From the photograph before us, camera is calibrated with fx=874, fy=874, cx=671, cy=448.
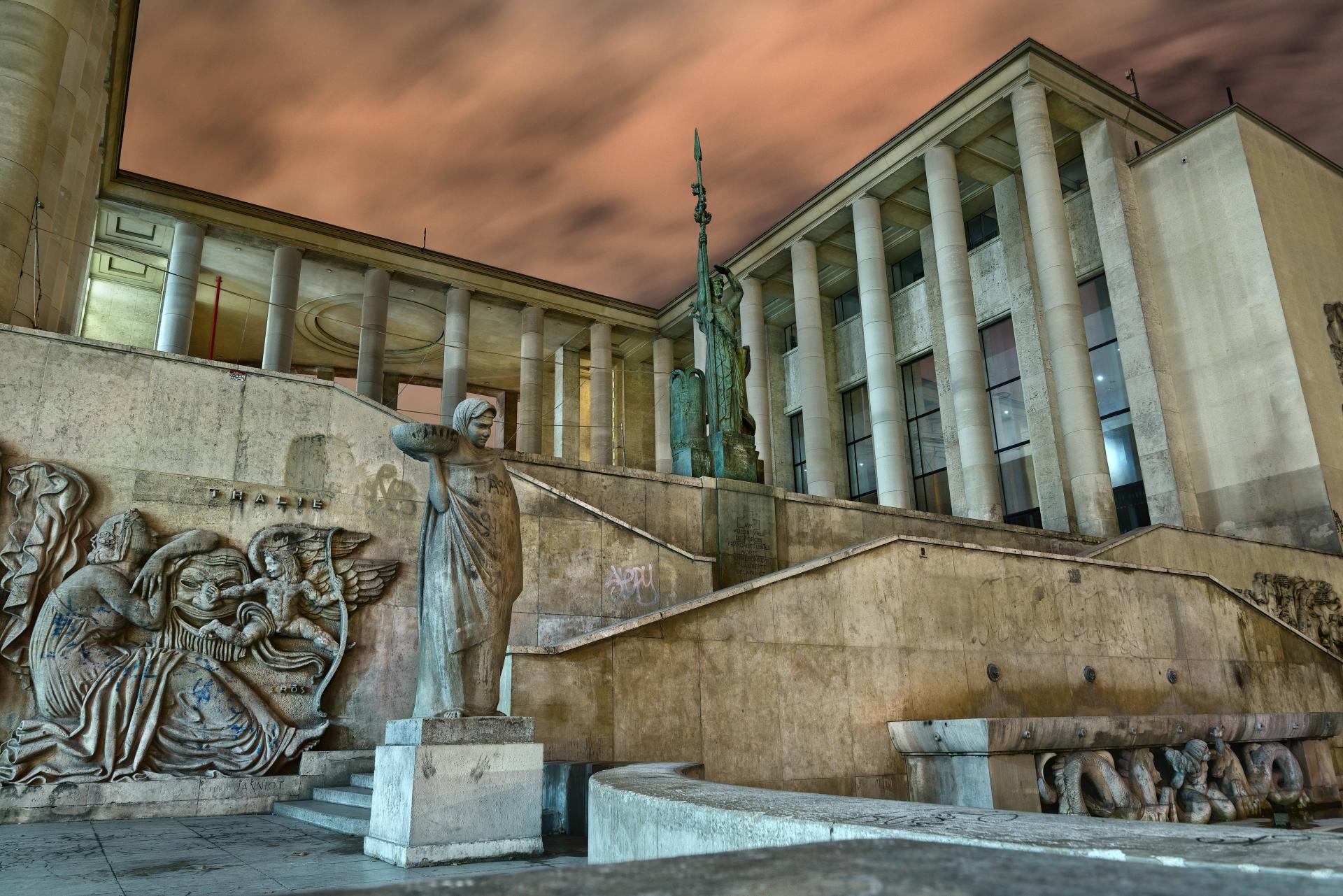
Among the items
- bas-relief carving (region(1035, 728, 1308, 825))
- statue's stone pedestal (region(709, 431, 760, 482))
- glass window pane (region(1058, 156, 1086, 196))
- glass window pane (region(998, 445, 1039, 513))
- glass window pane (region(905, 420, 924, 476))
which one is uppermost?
glass window pane (region(1058, 156, 1086, 196))

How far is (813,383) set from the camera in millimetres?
30594

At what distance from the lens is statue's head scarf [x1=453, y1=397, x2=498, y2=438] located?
6.71m

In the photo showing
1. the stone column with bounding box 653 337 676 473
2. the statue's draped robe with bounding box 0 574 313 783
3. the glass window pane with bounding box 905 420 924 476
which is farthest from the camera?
the stone column with bounding box 653 337 676 473

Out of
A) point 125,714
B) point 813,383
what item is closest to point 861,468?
point 813,383

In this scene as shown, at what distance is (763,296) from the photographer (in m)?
35.9

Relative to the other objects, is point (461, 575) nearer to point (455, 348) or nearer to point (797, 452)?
point (455, 348)

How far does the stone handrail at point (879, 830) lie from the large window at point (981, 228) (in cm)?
2919

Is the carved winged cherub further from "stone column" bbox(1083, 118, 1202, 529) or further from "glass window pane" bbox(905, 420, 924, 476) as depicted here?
"glass window pane" bbox(905, 420, 924, 476)

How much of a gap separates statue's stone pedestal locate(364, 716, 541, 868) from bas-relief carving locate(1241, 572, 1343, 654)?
769 inches

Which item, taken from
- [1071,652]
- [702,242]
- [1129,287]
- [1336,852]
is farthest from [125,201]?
[1336,852]

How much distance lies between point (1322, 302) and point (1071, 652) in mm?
19312

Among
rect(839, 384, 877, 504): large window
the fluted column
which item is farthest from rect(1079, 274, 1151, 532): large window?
the fluted column

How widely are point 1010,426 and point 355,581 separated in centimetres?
2330

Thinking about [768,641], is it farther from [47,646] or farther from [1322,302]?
[1322,302]
